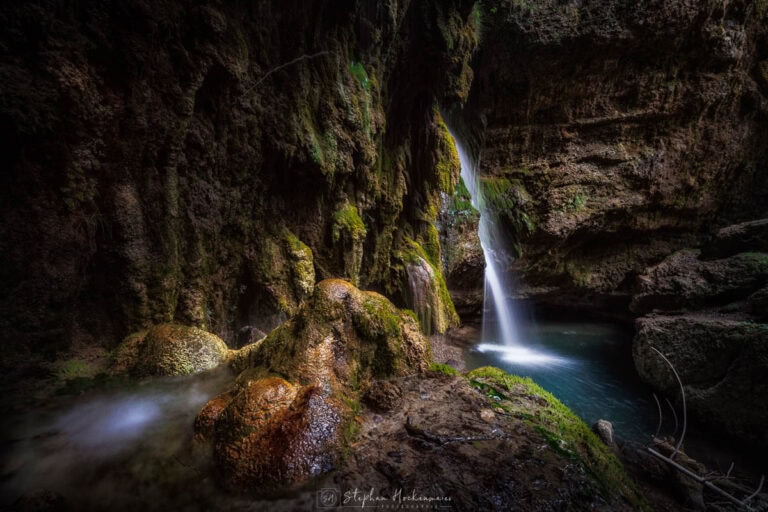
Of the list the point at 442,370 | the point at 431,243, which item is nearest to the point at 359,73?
the point at 431,243

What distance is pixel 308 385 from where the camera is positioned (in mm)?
2727

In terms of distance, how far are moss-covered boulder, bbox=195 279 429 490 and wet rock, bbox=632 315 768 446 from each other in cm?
653

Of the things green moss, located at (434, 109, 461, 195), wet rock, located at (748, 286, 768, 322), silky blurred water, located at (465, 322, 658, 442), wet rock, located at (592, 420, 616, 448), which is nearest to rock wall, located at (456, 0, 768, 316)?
silky blurred water, located at (465, 322, 658, 442)

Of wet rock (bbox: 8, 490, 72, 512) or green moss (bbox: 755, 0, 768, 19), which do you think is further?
green moss (bbox: 755, 0, 768, 19)

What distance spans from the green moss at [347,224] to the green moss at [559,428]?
4280 mm

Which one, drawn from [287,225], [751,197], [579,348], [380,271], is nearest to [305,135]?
[287,225]

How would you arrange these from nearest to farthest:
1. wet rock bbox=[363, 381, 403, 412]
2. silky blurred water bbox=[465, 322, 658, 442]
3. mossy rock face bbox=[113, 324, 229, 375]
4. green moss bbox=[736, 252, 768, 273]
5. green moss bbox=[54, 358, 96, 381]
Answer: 1. wet rock bbox=[363, 381, 403, 412]
2. green moss bbox=[54, 358, 96, 381]
3. mossy rock face bbox=[113, 324, 229, 375]
4. silky blurred water bbox=[465, 322, 658, 442]
5. green moss bbox=[736, 252, 768, 273]

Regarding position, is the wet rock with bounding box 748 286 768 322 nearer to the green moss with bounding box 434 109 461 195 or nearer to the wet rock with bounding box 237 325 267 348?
the green moss with bounding box 434 109 461 195

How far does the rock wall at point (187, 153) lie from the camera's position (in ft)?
10.4

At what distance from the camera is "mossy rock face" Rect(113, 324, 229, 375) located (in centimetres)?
376

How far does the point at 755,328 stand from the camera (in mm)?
5836

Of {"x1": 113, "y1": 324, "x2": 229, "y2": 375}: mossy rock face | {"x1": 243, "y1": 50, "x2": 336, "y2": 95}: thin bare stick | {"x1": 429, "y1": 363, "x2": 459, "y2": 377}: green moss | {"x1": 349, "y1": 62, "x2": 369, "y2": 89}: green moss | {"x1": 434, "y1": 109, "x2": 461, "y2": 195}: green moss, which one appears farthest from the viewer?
{"x1": 434, "y1": 109, "x2": 461, "y2": 195}: green moss

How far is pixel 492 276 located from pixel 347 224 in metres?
7.19

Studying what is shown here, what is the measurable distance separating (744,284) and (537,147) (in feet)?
25.6
